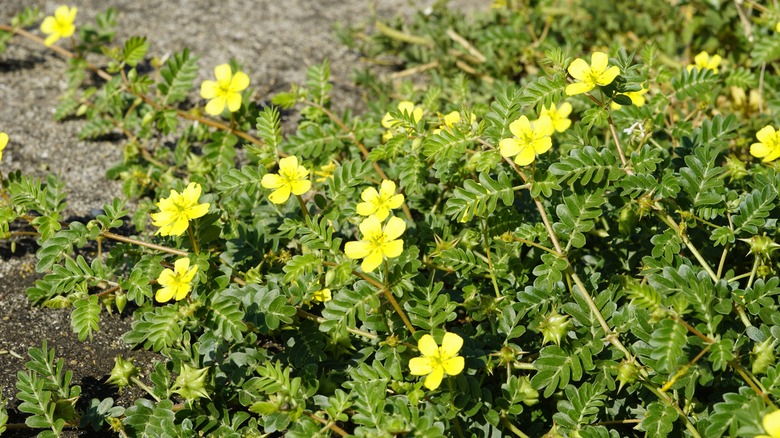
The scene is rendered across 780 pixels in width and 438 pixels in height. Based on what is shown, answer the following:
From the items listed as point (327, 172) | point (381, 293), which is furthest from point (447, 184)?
point (381, 293)

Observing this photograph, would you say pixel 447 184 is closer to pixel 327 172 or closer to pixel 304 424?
pixel 327 172

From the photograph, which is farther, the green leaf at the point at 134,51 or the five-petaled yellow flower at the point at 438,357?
the green leaf at the point at 134,51

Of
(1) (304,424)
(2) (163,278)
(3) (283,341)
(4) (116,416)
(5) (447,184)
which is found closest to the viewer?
(1) (304,424)

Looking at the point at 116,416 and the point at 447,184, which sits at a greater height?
the point at 447,184

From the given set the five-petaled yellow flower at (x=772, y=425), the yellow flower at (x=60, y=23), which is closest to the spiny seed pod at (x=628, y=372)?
the five-petaled yellow flower at (x=772, y=425)

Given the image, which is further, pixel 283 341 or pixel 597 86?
pixel 283 341

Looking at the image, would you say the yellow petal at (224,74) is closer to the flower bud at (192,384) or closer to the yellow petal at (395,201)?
the yellow petal at (395,201)

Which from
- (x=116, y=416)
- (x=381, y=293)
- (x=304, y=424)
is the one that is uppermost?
(x=381, y=293)

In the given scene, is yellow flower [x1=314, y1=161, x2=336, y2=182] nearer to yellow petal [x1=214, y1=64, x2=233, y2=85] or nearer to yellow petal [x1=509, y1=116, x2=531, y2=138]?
yellow petal [x1=214, y1=64, x2=233, y2=85]
